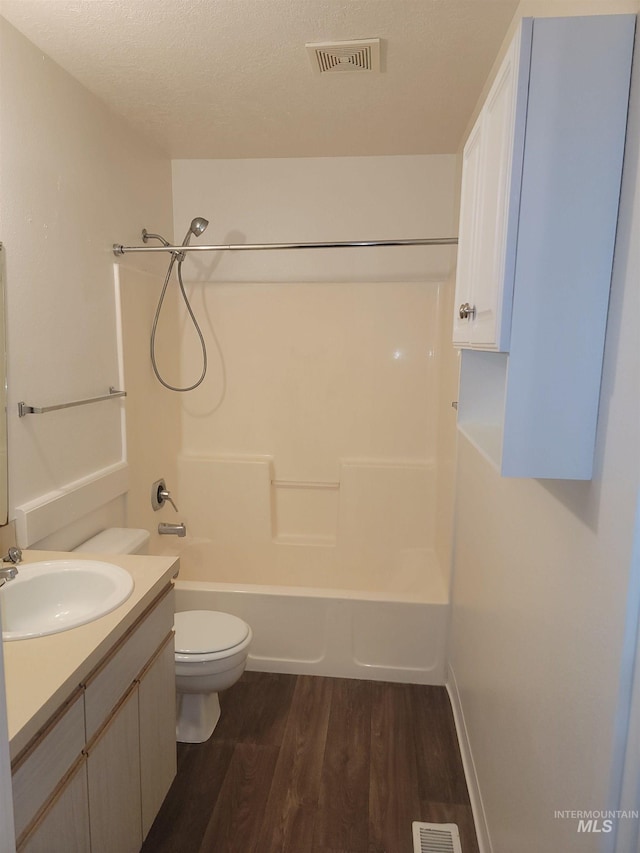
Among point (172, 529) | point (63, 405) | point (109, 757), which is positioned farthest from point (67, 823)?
point (172, 529)

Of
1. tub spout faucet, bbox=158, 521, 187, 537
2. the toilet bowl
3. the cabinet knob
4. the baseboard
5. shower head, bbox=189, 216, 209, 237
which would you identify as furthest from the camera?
tub spout faucet, bbox=158, 521, 187, 537

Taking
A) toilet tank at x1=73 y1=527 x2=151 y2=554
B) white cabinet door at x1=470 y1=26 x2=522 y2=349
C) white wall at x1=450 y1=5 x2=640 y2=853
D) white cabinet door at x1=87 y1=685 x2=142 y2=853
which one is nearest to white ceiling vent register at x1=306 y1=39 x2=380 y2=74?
white cabinet door at x1=470 y1=26 x2=522 y2=349

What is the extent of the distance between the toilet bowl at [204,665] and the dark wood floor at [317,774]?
69mm

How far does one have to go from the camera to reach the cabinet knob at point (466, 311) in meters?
1.18

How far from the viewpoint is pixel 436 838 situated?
1676 millimetres

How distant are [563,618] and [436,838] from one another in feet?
3.67

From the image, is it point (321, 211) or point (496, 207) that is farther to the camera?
point (321, 211)

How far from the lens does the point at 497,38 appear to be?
5.48 feet

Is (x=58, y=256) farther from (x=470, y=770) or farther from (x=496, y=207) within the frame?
(x=470, y=770)

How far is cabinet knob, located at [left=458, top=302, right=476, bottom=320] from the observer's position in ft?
3.88

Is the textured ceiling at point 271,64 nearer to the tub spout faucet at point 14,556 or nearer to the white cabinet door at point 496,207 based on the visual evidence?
the white cabinet door at point 496,207

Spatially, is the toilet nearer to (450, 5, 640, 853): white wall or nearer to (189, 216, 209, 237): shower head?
(450, 5, 640, 853): white wall

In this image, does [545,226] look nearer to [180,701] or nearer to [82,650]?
[82,650]

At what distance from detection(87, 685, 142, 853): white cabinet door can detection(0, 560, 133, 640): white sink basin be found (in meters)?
0.29
